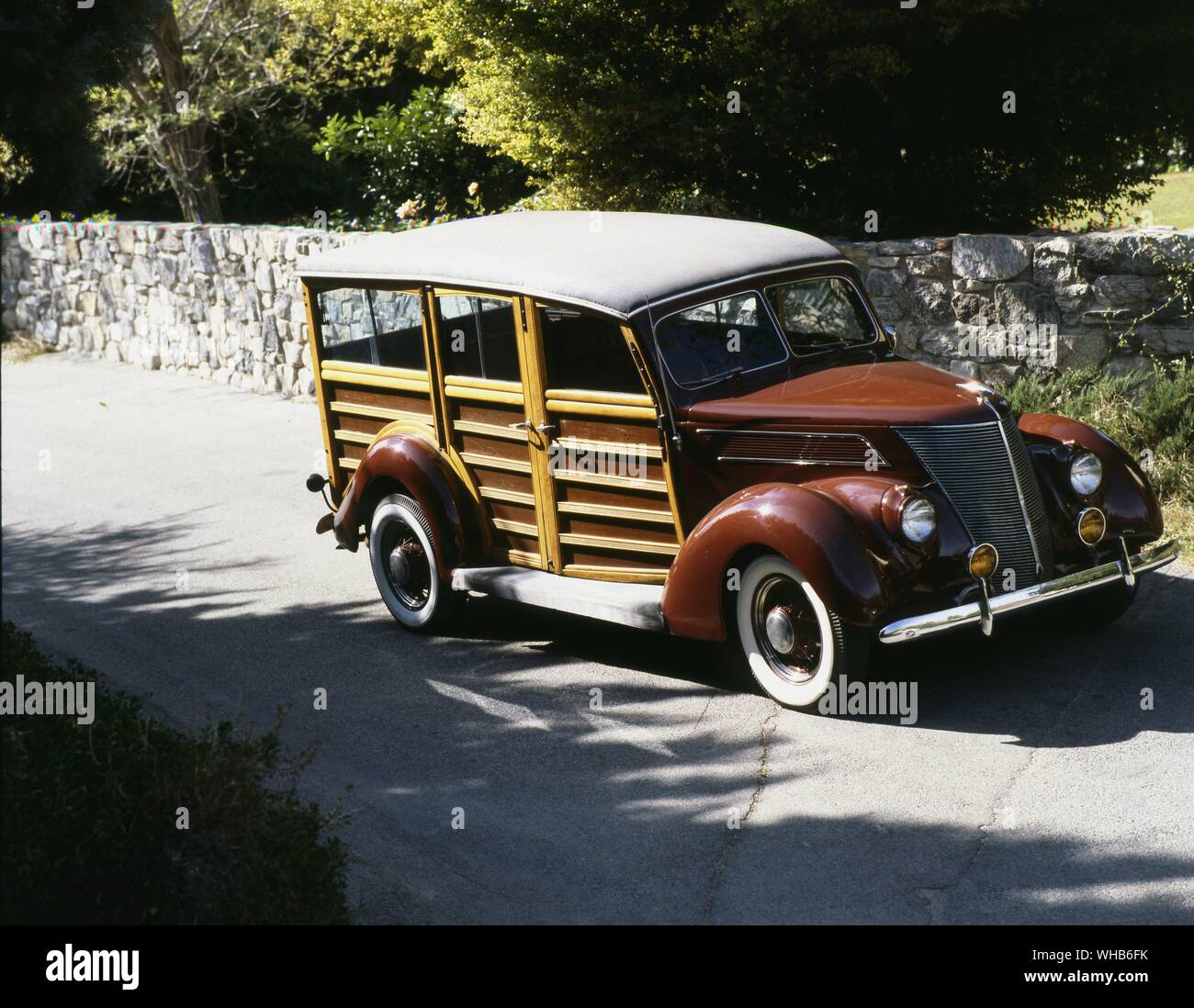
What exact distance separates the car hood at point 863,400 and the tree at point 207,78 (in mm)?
12571

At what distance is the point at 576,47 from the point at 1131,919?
862cm

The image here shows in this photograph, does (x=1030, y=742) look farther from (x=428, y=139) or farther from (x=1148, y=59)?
(x=428, y=139)

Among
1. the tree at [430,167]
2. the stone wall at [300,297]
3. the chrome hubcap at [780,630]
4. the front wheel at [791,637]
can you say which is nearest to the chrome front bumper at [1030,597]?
the front wheel at [791,637]

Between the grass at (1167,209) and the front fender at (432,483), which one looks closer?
the front fender at (432,483)

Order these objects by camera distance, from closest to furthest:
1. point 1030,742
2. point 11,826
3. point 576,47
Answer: point 11,826, point 1030,742, point 576,47

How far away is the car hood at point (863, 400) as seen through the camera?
6.07 metres

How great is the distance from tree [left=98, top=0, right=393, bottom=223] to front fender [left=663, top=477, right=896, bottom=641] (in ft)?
42.7

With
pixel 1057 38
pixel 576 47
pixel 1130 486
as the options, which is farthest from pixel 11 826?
pixel 1057 38

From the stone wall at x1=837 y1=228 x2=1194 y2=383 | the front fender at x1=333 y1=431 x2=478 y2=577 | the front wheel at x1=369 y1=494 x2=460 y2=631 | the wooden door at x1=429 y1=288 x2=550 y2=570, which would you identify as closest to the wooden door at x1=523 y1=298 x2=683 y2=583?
the wooden door at x1=429 y1=288 x2=550 y2=570

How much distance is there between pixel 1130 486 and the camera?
6.62 meters

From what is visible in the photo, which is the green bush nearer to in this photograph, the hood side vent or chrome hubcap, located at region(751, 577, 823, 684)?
chrome hubcap, located at region(751, 577, 823, 684)

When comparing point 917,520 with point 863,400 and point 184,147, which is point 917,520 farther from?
point 184,147

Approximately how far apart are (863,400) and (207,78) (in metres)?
14.9

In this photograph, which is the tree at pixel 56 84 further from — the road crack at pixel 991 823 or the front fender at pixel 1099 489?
the road crack at pixel 991 823
